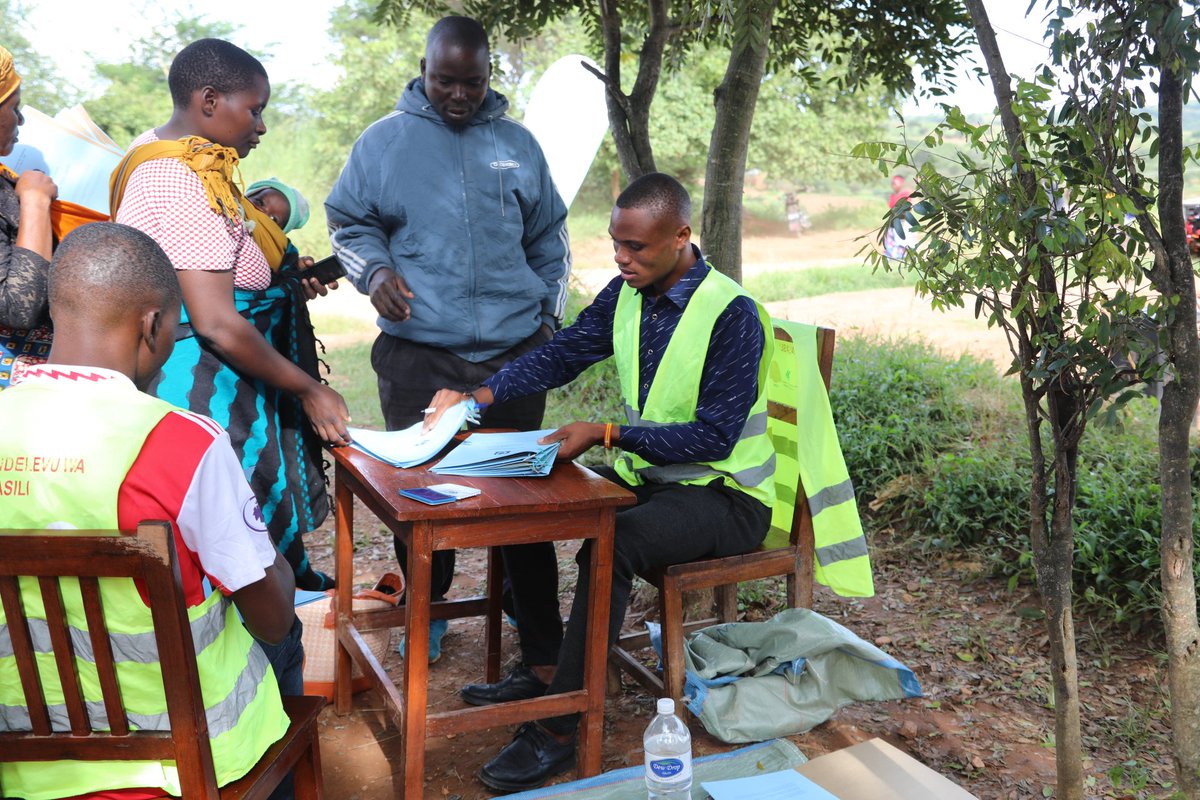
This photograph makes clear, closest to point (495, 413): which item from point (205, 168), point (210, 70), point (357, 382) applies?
point (205, 168)

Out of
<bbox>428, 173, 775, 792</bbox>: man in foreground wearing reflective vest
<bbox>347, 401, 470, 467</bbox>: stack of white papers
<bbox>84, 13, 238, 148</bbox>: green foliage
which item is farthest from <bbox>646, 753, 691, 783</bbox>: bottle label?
<bbox>84, 13, 238, 148</bbox>: green foliage

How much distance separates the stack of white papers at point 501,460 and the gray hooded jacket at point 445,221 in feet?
2.06

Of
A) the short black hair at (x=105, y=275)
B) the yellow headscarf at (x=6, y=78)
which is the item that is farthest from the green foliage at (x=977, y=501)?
the yellow headscarf at (x=6, y=78)

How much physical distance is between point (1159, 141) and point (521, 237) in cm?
189

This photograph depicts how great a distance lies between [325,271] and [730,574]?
1421 mm

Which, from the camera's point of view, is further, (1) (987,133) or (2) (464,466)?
(2) (464,466)

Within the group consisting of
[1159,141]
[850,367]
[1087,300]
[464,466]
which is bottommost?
[850,367]

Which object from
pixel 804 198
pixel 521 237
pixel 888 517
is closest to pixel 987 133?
pixel 521 237

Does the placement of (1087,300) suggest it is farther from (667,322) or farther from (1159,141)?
(667,322)

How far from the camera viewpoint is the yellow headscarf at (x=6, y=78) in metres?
2.39

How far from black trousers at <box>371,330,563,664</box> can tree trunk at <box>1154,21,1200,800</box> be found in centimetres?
160

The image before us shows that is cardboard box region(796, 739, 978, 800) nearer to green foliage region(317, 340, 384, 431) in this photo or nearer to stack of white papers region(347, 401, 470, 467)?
stack of white papers region(347, 401, 470, 467)

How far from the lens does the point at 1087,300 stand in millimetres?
2094

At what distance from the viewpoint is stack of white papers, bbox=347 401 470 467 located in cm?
272
